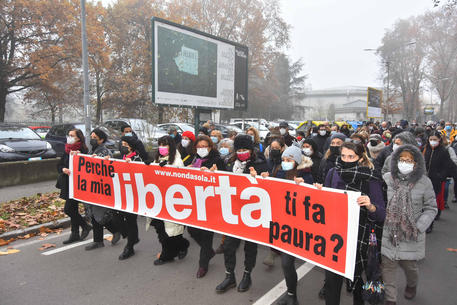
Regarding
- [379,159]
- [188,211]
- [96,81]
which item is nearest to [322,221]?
[188,211]

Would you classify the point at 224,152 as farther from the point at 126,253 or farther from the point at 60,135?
the point at 60,135

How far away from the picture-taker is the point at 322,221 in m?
3.09

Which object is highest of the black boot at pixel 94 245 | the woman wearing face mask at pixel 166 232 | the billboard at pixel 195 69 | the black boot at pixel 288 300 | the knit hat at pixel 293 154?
the billboard at pixel 195 69

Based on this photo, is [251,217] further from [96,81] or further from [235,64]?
[96,81]

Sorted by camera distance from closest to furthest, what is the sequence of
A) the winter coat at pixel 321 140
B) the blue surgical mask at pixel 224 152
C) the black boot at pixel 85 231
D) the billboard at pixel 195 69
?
the black boot at pixel 85 231 → the blue surgical mask at pixel 224 152 → the winter coat at pixel 321 140 → the billboard at pixel 195 69

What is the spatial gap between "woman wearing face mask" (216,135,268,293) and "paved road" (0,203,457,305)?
106mm

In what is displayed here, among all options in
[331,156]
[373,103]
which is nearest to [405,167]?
[331,156]

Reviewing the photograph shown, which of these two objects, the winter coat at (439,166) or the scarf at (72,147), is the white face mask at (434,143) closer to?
the winter coat at (439,166)

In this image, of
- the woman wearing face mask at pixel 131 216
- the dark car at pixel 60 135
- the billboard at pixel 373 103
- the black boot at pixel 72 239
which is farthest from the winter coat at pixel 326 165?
the billboard at pixel 373 103

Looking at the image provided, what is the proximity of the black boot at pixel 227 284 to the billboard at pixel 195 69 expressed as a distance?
6413 millimetres

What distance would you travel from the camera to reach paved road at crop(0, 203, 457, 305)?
3.61m

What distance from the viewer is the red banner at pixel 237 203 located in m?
3.00

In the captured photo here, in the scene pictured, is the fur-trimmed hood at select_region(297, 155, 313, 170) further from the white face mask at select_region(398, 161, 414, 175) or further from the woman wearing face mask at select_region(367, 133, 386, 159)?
the woman wearing face mask at select_region(367, 133, 386, 159)

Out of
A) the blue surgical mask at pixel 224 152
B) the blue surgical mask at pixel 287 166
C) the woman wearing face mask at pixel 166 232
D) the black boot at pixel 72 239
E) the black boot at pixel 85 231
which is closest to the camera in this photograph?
the blue surgical mask at pixel 287 166
